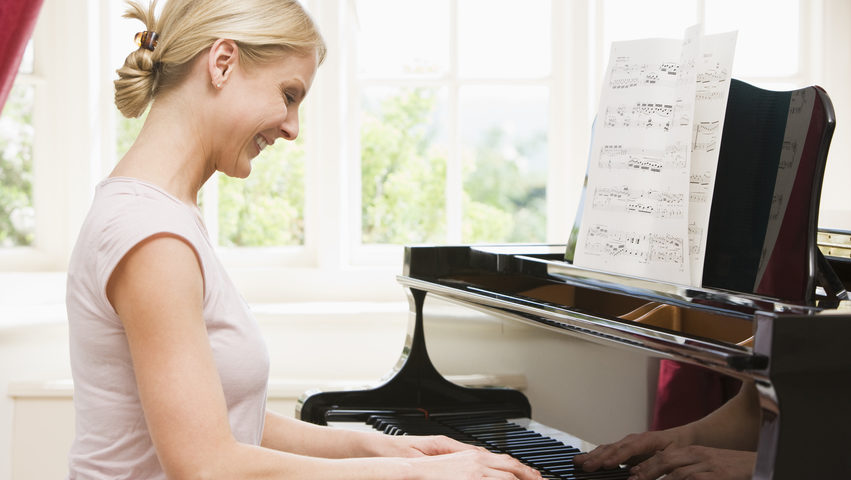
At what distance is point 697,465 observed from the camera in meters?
1.10

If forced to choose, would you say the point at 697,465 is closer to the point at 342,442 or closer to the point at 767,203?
the point at 767,203

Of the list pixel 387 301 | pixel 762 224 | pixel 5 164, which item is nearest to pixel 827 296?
pixel 762 224

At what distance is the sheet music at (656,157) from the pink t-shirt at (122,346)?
2.08 ft

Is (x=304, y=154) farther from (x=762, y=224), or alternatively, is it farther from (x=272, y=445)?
(x=762, y=224)

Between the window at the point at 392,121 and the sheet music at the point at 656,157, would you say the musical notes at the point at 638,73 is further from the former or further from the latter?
the window at the point at 392,121

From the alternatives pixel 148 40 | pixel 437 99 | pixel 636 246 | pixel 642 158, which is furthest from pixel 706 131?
pixel 437 99

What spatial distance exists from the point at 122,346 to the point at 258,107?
0.38m

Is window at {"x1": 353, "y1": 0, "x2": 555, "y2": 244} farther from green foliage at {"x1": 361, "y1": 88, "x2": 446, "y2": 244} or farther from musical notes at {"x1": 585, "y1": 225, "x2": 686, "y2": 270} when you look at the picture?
musical notes at {"x1": 585, "y1": 225, "x2": 686, "y2": 270}

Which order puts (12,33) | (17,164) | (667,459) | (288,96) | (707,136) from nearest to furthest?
(667,459)
(288,96)
(707,136)
(12,33)
(17,164)

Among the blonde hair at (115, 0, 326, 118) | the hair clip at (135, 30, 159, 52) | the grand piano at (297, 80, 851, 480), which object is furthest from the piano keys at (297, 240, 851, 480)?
the hair clip at (135, 30, 159, 52)

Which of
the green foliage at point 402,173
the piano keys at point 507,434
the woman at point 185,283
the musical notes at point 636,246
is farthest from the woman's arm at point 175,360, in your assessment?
the green foliage at point 402,173

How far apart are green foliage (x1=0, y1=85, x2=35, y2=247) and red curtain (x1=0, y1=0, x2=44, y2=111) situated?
0.45m

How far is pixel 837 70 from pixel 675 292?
6.61 ft

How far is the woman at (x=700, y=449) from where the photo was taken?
1024 mm
